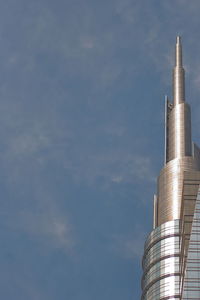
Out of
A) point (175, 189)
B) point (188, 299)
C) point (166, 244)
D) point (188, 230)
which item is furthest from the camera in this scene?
point (175, 189)

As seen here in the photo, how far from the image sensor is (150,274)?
185875 mm

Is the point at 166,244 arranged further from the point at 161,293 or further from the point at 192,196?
the point at 192,196

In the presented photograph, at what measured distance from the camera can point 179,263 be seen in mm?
177250

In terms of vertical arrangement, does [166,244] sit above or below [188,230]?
above

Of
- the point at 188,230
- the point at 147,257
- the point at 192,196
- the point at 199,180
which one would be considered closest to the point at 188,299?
the point at 188,230

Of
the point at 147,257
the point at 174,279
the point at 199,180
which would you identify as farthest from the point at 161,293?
the point at 199,180

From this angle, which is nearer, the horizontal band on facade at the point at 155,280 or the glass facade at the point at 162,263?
Answer: the glass facade at the point at 162,263

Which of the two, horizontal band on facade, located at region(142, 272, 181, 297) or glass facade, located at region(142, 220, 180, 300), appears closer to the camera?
glass facade, located at region(142, 220, 180, 300)

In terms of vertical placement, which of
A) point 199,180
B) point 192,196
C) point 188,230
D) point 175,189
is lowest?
point 188,230

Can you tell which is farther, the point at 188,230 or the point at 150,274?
the point at 150,274

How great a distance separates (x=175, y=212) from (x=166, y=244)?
432 inches

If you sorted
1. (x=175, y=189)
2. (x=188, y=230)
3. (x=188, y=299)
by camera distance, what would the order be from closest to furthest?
(x=188, y=299), (x=188, y=230), (x=175, y=189)

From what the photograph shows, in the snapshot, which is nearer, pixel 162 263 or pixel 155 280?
pixel 155 280

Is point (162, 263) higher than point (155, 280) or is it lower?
higher
